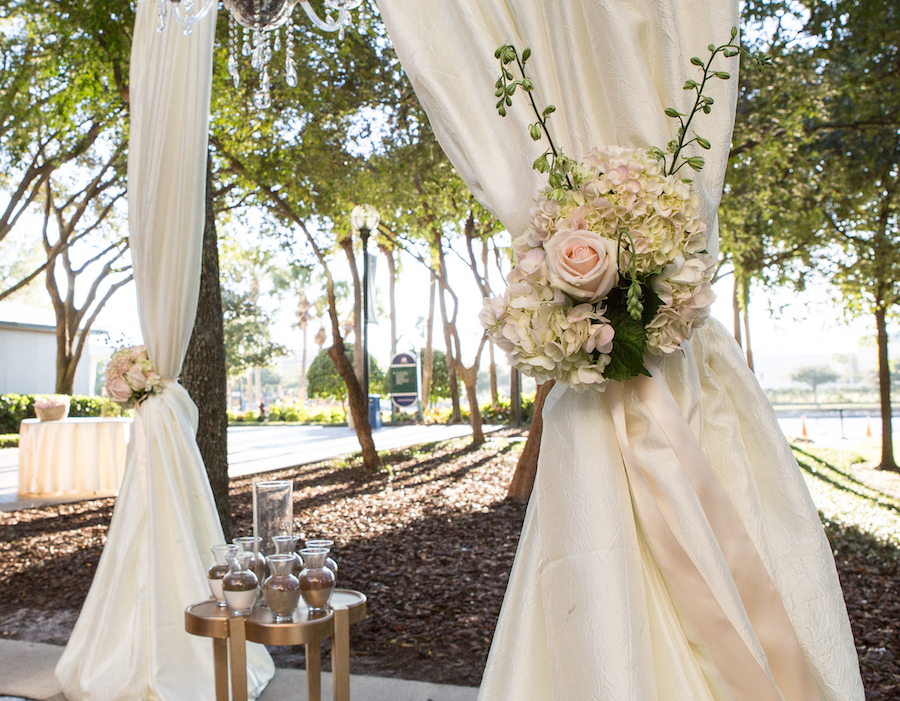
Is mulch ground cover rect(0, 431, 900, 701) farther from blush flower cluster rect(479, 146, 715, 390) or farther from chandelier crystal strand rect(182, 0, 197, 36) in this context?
chandelier crystal strand rect(182, 0, 197, 36)

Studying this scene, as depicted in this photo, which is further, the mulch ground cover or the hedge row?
the hedge row

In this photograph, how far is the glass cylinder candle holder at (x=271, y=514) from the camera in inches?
91.9

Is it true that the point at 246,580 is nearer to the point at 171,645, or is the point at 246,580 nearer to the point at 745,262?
the point at 171,645

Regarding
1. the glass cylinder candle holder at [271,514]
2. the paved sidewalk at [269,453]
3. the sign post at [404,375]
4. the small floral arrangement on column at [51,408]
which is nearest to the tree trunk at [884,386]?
the paved sidewalk at [269,453]

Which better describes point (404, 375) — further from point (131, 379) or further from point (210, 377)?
point (131, 379)

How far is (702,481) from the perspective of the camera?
1270mm

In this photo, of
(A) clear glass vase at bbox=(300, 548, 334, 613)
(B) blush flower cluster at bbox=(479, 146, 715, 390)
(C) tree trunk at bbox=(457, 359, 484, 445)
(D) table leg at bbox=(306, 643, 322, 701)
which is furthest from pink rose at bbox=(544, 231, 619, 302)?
(C) tree trunk at bbox=(457, 359, 484, 445)

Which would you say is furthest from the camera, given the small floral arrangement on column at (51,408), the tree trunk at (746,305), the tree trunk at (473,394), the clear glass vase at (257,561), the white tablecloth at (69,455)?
the tree trunk at (473,394)

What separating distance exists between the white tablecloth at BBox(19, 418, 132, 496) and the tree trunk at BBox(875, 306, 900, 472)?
973cm

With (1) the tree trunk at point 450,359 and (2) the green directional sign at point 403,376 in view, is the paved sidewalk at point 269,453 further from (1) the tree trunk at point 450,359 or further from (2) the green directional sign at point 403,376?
(2) the green directional sign at point 403,376

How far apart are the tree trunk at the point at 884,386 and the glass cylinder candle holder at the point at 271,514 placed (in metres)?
9.45

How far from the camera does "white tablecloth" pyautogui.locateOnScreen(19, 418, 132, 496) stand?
782 cm

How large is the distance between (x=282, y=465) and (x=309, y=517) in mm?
4527

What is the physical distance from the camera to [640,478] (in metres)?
1.29
